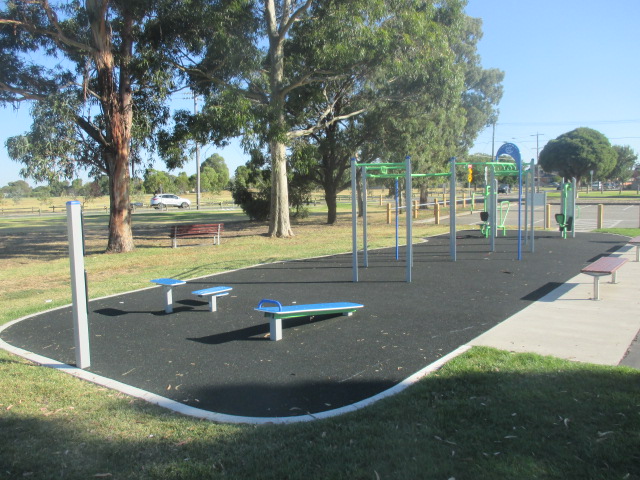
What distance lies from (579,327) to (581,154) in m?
64.3

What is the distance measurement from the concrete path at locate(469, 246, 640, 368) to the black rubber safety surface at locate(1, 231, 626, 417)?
11.9 inches

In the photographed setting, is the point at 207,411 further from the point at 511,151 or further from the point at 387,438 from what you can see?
the point at 511,151

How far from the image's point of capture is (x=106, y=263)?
48.0 ft

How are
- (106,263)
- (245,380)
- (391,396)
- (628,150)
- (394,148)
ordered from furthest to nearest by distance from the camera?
(628,150), (394,148), (106,263), (245,380), (391,396)

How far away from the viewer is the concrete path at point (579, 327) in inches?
225

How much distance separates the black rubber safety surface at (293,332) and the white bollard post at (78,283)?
24 centimetres

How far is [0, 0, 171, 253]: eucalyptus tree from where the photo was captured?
1521 cm

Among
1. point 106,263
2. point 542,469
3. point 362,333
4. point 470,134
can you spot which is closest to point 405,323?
point 362,333

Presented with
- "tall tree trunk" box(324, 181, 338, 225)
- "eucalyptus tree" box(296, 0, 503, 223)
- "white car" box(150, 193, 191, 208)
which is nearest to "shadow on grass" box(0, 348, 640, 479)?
"eucalyptus tree" box(296, 0, 503, 223)

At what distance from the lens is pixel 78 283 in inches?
218

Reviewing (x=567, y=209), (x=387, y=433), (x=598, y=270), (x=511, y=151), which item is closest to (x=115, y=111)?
(x=511, y=151)

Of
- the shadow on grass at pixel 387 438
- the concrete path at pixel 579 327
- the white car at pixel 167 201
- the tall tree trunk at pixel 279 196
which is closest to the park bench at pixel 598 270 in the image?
the concrete path at pixel 579 327

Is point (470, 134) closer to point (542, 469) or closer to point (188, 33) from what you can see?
point (188, 33)

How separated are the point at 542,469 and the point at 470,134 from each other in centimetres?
5104
